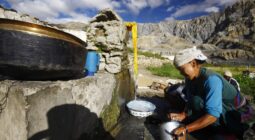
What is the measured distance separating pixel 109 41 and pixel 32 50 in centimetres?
226

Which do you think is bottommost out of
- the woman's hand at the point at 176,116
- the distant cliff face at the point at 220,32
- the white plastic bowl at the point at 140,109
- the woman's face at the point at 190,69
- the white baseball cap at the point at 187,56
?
the white plastic bowl at the point at 140,109

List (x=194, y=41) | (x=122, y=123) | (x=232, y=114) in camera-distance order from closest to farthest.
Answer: (x=232, y=114) < (x=122, y=123) < (x=194, y=41)

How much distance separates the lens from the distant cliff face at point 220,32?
83.1 metres

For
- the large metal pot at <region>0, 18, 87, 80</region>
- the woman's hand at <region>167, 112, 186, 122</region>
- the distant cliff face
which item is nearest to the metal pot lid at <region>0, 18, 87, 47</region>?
the large metal pot at <region>0, 18, 87, 80</region>

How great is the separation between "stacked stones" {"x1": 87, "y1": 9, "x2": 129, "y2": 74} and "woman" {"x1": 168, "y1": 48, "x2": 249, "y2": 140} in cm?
190

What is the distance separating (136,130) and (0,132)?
2.21 m

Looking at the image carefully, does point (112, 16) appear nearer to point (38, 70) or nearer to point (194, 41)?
point (38, 70)

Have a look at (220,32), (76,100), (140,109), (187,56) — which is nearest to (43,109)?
(76,100)

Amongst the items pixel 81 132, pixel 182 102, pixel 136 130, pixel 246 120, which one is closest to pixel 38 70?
pixel 81 132

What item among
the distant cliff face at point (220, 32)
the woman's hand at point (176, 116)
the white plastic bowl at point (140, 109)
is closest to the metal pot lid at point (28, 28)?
the woman's hand at point (176, 116)

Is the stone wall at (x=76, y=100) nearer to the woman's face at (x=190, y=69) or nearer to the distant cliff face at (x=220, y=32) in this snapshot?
the woman's face at (x=190, y=69)

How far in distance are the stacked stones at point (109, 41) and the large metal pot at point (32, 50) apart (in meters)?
1.79

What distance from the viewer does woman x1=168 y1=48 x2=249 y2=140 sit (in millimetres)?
2150

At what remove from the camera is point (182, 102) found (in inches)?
205
